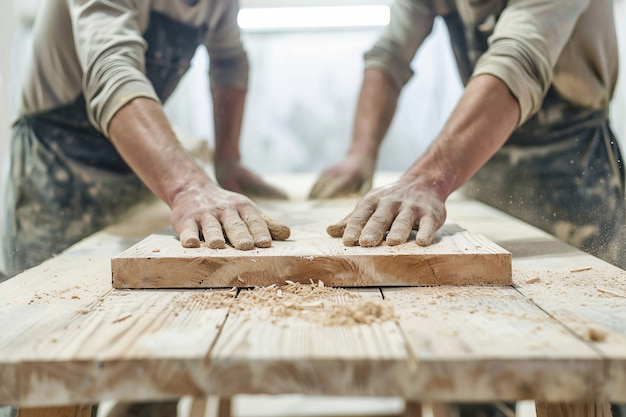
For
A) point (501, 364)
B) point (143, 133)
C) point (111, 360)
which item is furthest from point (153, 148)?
point (501, 364)

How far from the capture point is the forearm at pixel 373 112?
222cm

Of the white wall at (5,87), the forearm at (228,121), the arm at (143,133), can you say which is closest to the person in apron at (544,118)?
the arm at (143,133)

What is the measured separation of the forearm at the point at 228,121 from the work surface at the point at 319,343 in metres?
1.31

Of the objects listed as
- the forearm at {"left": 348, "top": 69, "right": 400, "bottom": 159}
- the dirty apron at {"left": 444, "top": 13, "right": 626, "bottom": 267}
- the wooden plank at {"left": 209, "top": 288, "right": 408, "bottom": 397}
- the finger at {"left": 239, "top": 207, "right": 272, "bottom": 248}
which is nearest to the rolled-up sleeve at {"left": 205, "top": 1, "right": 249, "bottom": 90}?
the forearm at {"left": 348, "top": 69, "right": 400, "bottom": 159}

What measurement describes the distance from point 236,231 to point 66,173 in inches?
38.5

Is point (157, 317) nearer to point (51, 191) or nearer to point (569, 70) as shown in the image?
point (51, 191)

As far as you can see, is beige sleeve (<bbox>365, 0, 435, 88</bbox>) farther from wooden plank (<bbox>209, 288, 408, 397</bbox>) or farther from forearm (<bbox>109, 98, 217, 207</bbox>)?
wooden plank (<bbox>209, 288, 408, 397</bbox>)

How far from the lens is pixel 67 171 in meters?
1.83

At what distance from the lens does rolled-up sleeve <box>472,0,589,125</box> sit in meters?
1.45

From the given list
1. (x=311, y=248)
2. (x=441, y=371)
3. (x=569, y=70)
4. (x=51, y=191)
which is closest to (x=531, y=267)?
(x=311, y=248)

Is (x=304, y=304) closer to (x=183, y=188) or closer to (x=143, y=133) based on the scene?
(x=183, y=188)

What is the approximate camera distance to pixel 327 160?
262 cm

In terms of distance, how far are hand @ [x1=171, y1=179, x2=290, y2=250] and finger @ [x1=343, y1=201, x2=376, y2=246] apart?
0.15m

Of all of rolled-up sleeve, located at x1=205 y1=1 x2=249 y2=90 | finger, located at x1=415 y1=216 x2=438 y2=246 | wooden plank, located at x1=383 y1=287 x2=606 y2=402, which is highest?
rolled-up sleeve, located at x1=205 y1=1 x2=249 y2=90
